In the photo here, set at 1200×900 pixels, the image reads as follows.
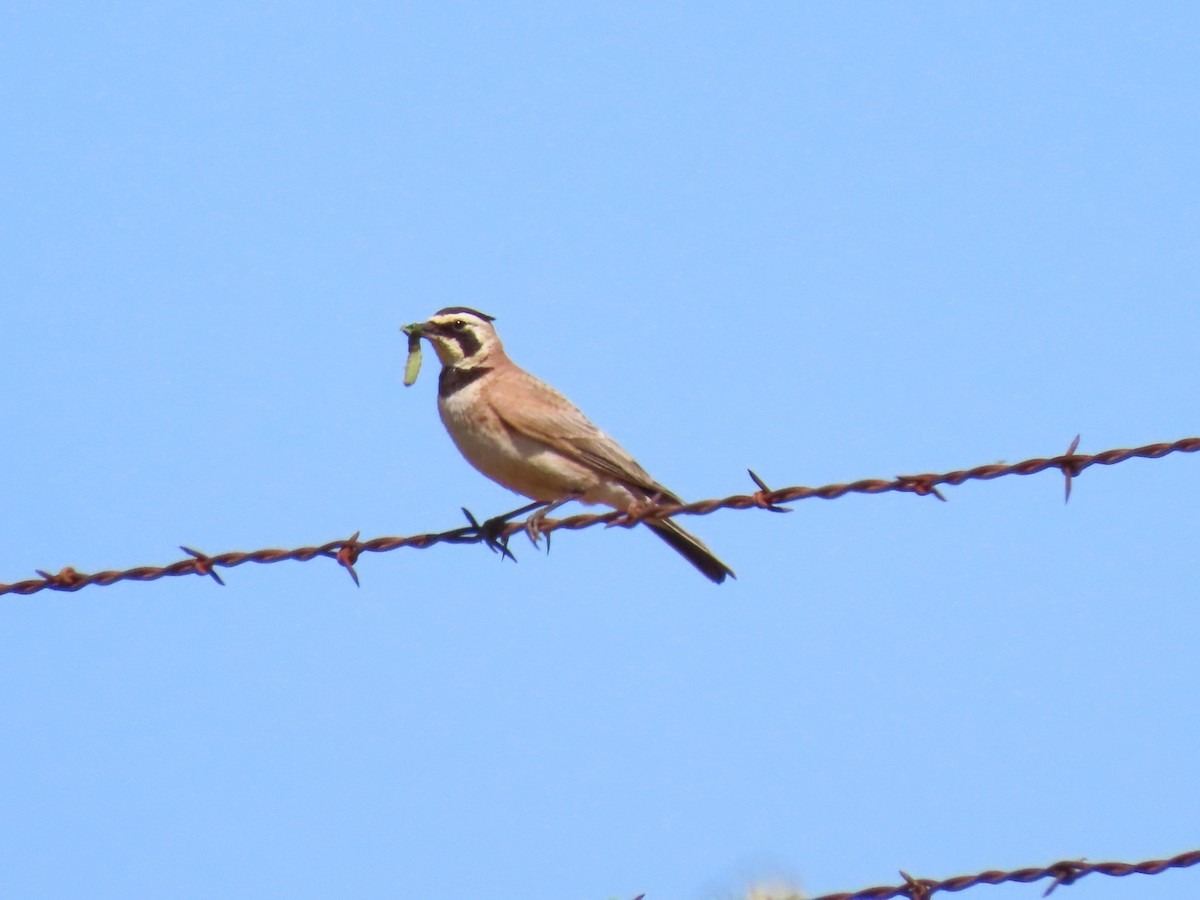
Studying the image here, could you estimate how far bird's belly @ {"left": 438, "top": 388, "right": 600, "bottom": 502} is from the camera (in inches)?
371

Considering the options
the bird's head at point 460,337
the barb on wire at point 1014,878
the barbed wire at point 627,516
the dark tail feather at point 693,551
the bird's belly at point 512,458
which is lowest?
the barb on wire at point 1014,878

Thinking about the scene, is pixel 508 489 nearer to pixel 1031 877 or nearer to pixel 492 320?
pixel 492 320

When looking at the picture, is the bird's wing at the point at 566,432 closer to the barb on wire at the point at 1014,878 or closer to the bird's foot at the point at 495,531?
the bird's foot at the point at 495,531

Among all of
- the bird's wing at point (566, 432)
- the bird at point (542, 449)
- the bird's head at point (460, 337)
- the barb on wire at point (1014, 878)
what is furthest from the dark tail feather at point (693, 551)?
the barb on wire at point (1014, 878)

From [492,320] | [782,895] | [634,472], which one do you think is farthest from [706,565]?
[782,895]

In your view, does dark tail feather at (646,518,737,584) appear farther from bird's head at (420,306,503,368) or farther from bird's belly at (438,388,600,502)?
bird's head at (420,306,503,368)

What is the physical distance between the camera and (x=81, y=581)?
6668 millimetres

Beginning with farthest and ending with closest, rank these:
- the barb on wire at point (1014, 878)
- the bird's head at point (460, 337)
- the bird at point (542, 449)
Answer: the bird's head at point (460, 337)
the bird at point (542, 449)
the barb on wire at point (1014, 878)

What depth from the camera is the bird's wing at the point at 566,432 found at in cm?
946

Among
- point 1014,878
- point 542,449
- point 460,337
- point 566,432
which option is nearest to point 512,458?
point 542,449

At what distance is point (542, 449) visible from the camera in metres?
9.45

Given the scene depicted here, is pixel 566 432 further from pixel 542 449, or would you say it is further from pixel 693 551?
pixel 693 551

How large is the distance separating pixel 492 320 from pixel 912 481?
4985mm

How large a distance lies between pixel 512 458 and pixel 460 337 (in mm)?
1038
